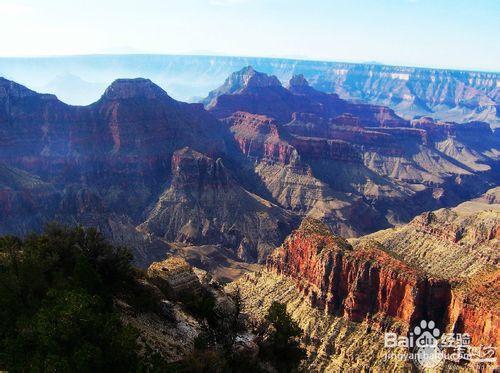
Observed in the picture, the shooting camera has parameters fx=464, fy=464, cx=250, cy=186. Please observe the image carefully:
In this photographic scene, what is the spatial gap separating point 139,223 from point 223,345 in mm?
126625

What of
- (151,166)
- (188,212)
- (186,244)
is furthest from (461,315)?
(151,166)

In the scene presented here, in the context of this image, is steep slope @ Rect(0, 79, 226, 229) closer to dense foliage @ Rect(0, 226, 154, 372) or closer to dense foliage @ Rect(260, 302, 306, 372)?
dense foliage @ Rect(0, 226, 154, 372)

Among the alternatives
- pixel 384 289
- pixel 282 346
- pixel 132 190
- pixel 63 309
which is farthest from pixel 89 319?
pixel 132 190

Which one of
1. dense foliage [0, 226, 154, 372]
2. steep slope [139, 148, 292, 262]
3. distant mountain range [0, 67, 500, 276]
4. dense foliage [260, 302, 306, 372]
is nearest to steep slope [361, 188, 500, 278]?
dense foliage [260, 302, 306, 372]

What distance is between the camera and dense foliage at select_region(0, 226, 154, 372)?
94.6 ft

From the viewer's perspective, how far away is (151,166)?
18625 centimetres

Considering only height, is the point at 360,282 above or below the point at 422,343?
above

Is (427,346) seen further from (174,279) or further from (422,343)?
(174,279)

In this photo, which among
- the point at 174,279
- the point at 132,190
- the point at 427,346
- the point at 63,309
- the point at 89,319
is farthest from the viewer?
the point at 132,190

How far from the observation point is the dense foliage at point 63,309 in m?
28.8

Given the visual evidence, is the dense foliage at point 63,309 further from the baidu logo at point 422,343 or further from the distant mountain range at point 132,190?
the distant mountain range at point 132,190

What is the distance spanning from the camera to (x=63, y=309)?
3067cm

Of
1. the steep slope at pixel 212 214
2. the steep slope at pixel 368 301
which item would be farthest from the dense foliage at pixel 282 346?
the steep slope at pixel 212 214

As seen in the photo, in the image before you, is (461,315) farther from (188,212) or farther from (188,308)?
(188,212)
